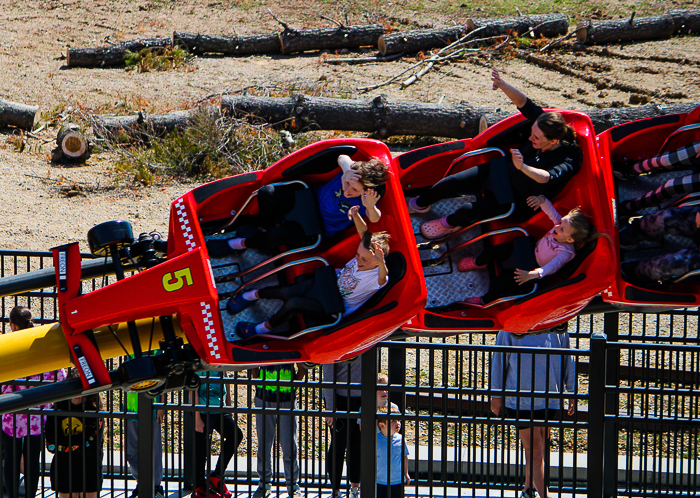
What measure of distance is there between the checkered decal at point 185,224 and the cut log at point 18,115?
29.3ft

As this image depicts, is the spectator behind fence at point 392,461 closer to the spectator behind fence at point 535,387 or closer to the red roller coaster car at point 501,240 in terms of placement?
the spectator behind fence at point 535,387

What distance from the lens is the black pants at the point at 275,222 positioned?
13.8 ft

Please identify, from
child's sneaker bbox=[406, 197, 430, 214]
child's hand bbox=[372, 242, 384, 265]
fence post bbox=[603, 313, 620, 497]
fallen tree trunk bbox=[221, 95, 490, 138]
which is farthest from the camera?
fallen tree trunk bbox=[221, 95, 490, 138]

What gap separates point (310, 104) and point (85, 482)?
25.9ft

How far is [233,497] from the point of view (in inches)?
201

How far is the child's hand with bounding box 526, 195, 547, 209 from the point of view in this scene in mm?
4367

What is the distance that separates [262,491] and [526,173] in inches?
103

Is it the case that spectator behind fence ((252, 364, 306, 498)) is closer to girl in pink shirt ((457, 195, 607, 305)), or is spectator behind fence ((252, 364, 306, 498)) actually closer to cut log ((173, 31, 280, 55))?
girl in pink shirt ((457, 195, 607, 305))

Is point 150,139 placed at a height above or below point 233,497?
above

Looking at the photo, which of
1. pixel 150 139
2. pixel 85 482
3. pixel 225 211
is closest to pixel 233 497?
pixel 85 482

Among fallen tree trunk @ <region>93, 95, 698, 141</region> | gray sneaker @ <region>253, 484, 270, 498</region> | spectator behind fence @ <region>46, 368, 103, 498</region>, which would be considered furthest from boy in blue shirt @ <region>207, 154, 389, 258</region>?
fallen tree trunk @ <region>93, 95, 698, 141</region>

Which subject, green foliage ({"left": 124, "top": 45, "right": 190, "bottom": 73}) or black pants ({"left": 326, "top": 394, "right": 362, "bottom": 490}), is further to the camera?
green foliage ({"left": 124, "top": 45, "right": 190, "bottom": 73})

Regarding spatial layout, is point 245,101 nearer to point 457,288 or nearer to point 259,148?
point 259,148

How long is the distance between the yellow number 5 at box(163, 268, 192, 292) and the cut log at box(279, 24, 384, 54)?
488 inches
